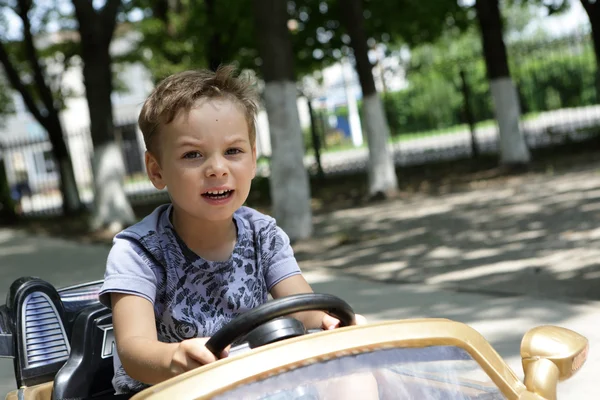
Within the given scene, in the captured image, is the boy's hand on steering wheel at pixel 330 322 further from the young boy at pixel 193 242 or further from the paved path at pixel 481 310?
the paved path at pixel 481 310

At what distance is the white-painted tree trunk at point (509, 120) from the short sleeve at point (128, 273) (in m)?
12.5

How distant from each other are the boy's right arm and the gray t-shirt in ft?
0.16

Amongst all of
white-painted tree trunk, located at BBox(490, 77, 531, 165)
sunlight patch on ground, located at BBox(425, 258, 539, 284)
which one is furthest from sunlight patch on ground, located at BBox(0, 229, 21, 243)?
sunlight patch on ground, located at BBox(425, 258, 539, 284)

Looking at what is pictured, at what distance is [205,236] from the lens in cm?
247

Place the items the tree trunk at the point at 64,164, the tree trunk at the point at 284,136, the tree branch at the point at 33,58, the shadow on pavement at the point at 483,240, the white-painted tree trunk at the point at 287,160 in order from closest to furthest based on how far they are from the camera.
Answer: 1. the shadow on pavement at the point at 483,240
2. the tree trunk at the point at 284,136
3. the white-painted tree trunk at the point at 287,160
4. the tree trunk at the point at 64,164
5. the tree branch at the point at 33,58

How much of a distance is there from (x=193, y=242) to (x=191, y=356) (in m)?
0.65

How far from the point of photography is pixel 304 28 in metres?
16.1

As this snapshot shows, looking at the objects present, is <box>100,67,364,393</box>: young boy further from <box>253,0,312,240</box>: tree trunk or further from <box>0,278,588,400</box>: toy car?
<box>253,0,312,240</box>: tree trunk

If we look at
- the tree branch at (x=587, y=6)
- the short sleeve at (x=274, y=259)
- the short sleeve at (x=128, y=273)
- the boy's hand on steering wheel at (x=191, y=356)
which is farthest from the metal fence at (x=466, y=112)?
the boy's hand on steering wheel at (x=191, y=356)

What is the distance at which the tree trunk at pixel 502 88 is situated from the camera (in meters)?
14.1

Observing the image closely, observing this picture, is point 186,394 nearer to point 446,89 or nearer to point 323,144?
point 323,144

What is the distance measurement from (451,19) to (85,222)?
28.8 feet

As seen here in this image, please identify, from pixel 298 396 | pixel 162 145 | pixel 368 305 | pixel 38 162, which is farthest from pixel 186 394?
pixel 38 162

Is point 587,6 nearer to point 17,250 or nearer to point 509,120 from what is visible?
point 509,120
